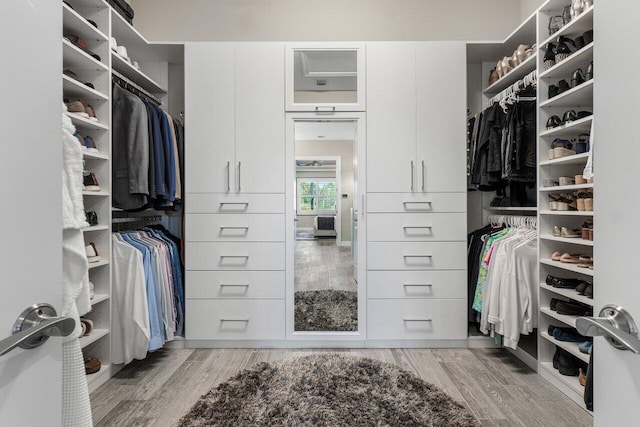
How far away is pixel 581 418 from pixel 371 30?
10.2 ft

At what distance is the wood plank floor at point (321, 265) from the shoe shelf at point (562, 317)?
124 cm

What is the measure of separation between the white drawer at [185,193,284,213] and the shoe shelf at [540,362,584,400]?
79.6 inches

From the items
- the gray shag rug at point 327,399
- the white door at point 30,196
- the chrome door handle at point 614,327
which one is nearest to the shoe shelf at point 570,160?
the gray shag rug at point 327,399

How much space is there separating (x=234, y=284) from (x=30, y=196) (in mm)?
2194

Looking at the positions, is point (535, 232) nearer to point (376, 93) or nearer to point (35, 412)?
point (376, 93)

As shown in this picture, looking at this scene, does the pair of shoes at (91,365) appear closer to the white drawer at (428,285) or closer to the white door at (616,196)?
the white drawer at (428,285)

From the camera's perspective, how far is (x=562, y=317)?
6.63ft

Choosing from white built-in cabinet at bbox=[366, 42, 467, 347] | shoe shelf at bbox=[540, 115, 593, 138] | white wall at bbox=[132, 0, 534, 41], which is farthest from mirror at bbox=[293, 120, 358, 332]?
shoe shelf at bbox=[540, 115, 593, 138]

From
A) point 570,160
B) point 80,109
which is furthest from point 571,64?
point 80,109

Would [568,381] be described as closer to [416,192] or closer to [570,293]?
[570,293]

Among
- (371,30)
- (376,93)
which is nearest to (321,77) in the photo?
(376,93)

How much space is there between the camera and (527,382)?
214 centimetres

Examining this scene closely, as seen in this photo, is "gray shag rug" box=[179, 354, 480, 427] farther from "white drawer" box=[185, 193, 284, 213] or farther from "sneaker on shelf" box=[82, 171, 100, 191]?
"sneaker on shelf" box=[82, 171, 100, 191]

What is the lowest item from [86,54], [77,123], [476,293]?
[476,293]
